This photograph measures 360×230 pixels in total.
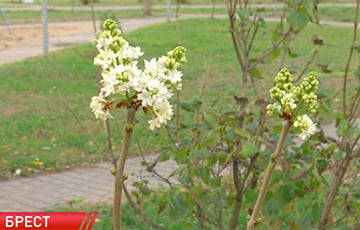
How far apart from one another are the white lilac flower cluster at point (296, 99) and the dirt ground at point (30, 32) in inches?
682

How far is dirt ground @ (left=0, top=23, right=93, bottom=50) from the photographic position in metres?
20.0

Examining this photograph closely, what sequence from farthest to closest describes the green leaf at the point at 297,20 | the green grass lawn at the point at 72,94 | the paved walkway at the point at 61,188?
the green grass lawn at the point at 72,94, the paved walkway at the point at 61,188, the green leaf at the point at 297,20

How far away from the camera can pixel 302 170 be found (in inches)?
127

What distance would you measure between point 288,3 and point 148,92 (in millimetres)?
2025

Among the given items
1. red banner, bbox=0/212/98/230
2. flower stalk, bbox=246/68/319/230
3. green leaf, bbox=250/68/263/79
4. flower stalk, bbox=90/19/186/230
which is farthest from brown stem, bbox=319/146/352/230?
flower stalk, bbox=90/19/186/230

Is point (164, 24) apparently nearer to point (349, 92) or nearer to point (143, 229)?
point (349, 92)

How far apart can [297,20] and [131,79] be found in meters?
1.88

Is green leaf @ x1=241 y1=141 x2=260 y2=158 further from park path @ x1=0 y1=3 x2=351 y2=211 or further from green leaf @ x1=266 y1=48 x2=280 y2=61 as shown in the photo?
park path @ x1=0 y1=3 x2=351 y2=211

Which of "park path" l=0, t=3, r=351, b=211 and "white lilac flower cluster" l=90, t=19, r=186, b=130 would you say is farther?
"park path" l=0, t=3, r=351, b=211

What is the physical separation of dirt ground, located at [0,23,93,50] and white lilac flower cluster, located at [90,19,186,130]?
1724cm

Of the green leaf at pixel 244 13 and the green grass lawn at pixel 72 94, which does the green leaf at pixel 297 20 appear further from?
the green grass lawn at pixel 72 94

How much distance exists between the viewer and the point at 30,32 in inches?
903

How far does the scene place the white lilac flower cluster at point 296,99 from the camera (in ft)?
5.41

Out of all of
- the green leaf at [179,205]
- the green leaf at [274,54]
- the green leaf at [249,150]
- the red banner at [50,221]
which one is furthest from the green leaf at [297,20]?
Answer: the red banner at [50,221]
